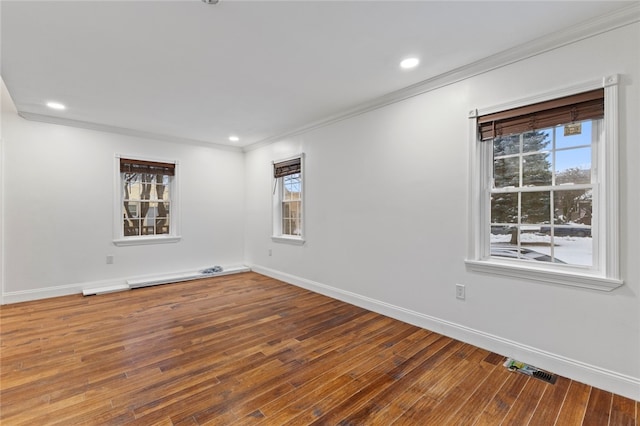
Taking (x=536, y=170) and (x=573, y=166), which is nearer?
(x=573, y=166)

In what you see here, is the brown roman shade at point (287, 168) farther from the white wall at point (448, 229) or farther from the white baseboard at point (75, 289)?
the white baseboard at point (75, 289)

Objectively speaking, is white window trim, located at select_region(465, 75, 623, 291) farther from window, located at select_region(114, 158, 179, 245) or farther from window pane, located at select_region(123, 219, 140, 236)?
window pane, located at select_region(123, 219, 140, 236)

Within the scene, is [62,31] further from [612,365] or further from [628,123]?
[612,365]

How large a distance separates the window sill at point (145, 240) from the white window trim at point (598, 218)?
4.72 metres

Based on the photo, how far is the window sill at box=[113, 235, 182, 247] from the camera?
181 inches

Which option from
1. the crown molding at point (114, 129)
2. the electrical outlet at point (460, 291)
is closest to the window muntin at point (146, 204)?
the crown molding at point (114, 129)

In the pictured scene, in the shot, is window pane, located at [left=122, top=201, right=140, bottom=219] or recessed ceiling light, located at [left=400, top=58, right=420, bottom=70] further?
window pane, located at [left=122, top=201, right=140, bottom=219]

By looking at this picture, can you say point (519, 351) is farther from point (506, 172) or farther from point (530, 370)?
point (506, 172)

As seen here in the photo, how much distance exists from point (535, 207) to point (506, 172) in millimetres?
386

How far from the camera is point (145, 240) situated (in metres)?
4.83

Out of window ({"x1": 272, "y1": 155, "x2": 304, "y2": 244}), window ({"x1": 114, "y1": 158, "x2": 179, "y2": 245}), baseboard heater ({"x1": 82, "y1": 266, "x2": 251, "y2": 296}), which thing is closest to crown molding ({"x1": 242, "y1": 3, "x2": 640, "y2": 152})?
window ({"x1": 272, "y1": 155, "x2": 304, "y2": 244})

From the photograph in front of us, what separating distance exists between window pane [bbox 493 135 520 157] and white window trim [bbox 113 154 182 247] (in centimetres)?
493

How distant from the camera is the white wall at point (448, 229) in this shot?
1.93 meters

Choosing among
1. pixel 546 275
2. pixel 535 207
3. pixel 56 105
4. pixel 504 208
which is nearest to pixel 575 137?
pixel 535 207
